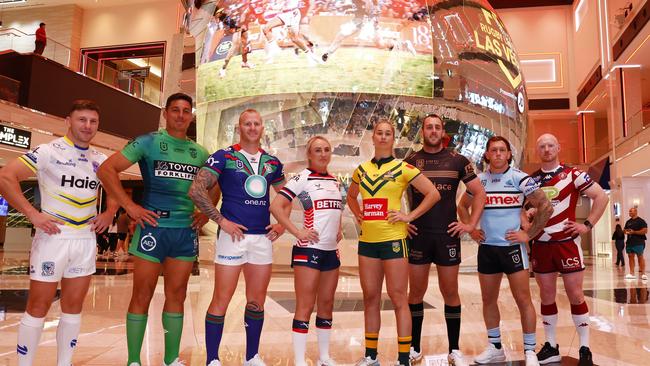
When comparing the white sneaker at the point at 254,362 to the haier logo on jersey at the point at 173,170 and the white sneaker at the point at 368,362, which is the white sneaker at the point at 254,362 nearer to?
the white sneaker at the point at 368,362

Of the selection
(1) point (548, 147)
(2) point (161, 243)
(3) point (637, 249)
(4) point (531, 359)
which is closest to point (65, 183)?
(2) point (161, 243)

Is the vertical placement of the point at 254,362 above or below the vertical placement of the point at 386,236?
below

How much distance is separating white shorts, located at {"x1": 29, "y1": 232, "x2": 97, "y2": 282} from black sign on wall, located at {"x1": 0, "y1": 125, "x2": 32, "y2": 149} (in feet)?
51.2

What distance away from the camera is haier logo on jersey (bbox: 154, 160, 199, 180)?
4.24 metres

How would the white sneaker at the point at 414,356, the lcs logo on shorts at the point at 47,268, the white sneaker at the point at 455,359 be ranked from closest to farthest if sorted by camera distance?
the lcs logo on shorts at the point at 47,268
the white sneaker at the point at 455,359
the white sneaker at the point at 414,356

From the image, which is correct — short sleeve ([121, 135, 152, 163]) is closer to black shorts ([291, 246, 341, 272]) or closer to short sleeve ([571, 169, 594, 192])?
black shorts ([291, 246, 341, 272])

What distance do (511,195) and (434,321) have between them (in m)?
2.33

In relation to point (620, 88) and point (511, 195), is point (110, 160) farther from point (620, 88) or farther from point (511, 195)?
point (620, 88)

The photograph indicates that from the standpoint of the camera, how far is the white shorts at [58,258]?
3.75 meters

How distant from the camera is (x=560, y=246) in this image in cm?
500

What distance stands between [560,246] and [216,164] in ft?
11.1

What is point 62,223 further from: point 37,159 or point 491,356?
point 491,356

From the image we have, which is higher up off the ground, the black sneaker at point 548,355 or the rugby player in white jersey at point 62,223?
the rugby player in white jersey at point 62,223

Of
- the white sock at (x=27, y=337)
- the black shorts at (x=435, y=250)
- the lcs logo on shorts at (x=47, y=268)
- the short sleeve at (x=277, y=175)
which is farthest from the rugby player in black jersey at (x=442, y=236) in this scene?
the white sock at (x=27, y=337)
